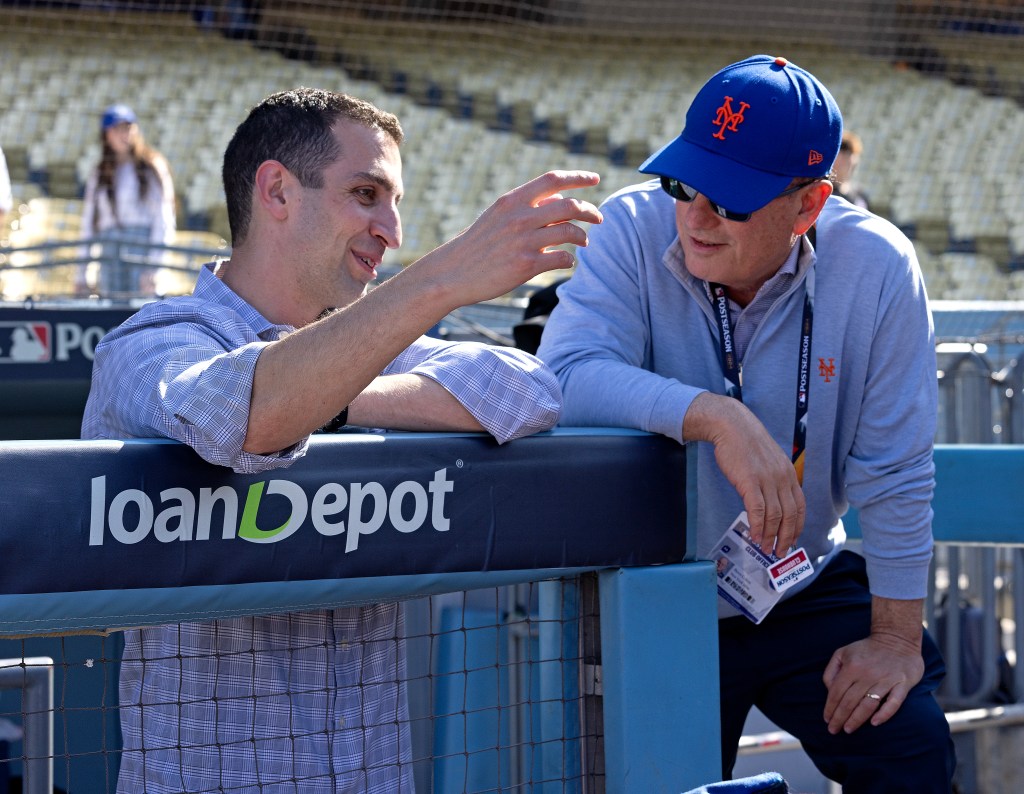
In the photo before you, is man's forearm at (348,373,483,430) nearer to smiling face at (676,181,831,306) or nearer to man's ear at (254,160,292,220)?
man's ear at (254,160,292,220)

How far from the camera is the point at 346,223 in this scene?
75.4 inches

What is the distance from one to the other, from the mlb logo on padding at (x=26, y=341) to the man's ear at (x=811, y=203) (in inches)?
115

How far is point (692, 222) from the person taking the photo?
204cm

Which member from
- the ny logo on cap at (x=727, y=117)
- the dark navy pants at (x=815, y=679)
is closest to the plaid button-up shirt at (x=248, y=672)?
the ny logo on cap at (x=727, y=117)

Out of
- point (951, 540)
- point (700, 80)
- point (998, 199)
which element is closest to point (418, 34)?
point (700, 80)

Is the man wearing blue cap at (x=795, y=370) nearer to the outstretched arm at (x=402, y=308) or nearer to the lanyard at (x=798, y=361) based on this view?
the lanyard at (x=798, y=361)

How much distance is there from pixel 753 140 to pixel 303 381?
0.94 m

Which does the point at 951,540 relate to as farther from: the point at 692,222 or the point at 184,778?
the point at 184,778

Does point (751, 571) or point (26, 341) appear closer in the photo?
point (751, 571)

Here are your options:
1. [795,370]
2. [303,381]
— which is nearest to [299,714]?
[303,381]

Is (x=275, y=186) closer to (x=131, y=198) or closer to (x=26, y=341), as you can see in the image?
(x=26, y=341)

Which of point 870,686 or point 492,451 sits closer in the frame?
point 492,451

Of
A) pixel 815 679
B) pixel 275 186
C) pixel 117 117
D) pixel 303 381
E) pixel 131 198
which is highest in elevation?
pixel 117 117

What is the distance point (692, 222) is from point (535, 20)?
13.9 meters
